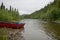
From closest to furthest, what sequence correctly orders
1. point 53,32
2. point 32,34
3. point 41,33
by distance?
1. point 32,34
2. point 41,33
3. point 53,32

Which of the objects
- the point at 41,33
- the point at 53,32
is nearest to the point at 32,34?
the point at 41,33

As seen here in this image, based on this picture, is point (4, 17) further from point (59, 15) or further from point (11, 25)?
point (59, 15)

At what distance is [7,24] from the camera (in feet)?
149

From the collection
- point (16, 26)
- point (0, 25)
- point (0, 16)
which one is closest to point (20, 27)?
point (16, 26)

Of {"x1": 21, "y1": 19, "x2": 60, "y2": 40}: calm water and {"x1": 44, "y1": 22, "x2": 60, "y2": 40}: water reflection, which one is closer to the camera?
{"x1": 21, "y1": 19, "x2": 60, "y2": 40}: calm water

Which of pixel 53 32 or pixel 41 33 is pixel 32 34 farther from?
pixel 53 32

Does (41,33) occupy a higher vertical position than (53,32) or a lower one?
lower

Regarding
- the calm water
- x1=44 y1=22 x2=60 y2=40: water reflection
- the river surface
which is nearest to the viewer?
the river surface

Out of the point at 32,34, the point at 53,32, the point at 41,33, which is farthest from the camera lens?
the point at 53,32

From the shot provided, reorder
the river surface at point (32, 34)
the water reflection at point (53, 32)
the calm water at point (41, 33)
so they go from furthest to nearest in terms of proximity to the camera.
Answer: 1. the water reflection at point (53, 32)
2. the calm water at point (41, 33)
3. the river surface at point (32, 34)

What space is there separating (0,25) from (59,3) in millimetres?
70347

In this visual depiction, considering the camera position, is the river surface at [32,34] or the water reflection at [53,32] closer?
the river surface at [32,34]

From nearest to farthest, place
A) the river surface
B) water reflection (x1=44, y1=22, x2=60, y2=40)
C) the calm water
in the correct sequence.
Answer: the river surface < the calm water < water reflection (x1=44, y1=22, x2=60, y2=40)

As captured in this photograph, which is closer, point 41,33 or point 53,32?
point 41,33
